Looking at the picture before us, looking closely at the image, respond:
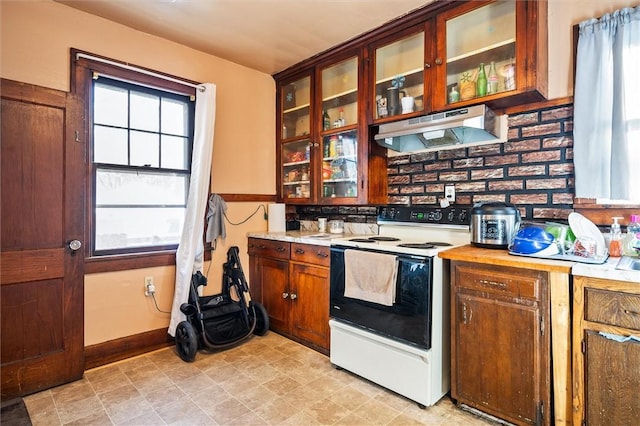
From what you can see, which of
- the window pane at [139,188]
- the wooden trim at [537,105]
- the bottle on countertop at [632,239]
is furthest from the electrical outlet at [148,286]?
the bottle on countertop at [632,239]

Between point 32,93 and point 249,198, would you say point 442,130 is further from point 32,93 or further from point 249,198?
point 32,93

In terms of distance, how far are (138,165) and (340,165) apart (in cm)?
170

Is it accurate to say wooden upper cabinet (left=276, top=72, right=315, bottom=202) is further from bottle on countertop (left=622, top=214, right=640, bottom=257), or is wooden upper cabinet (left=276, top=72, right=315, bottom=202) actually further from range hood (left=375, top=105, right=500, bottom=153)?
bottle on countertop (left=622, top=214, right=640, bottom=257)

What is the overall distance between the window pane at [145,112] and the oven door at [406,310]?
6.98 ft

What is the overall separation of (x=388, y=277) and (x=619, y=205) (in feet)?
4.41

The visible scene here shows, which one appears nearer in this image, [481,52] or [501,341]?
[501,341]

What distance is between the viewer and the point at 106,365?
2.54 metres

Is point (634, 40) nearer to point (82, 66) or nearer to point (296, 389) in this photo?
point (296, 389)

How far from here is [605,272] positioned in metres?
1.49

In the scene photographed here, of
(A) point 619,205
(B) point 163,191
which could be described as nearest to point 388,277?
(A) point 619,205

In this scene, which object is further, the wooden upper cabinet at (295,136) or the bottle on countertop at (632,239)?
the wooden upper cabinet at (295,136)

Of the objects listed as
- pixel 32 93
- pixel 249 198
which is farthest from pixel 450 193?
pixel 32 93

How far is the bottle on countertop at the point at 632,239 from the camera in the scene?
5.83 ft

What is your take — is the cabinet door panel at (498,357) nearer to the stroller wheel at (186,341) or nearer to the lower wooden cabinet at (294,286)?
the lower wooden cabinet at (294,286)
